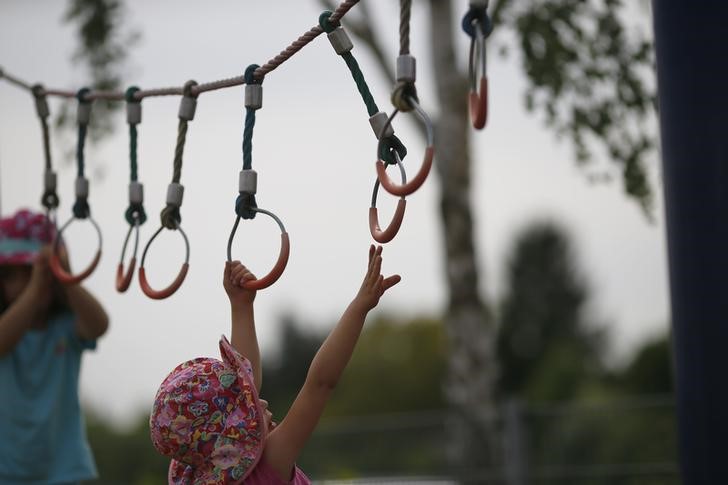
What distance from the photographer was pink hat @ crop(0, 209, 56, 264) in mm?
3779

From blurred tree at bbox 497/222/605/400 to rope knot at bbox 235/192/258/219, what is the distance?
3159cm

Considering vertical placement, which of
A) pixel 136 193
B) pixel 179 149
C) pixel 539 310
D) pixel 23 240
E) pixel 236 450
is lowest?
pixel 539 310

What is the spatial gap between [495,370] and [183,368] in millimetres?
5875

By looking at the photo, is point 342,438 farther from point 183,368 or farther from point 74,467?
point 183,368

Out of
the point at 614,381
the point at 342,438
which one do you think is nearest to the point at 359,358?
the point at 614,381

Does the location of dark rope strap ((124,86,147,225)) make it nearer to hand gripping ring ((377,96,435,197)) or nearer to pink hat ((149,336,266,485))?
pink hat ((149,336,266,485))

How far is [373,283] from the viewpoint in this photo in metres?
2.46

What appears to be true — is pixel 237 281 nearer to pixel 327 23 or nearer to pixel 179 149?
pixel 179 149

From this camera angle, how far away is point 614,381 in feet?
96.4

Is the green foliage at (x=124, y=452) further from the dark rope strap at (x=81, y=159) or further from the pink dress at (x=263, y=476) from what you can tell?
the pink dress at (x=263, y=476)

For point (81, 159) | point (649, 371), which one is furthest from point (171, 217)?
point (649, 371)

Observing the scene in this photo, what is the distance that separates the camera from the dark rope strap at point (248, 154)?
2.84 meters

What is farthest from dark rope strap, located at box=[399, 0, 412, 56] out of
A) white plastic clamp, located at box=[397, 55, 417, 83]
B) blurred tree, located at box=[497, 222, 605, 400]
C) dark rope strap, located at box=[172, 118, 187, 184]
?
blurred tree, located at box=[497, 222, 605, 400]

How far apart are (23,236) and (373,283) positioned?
6.07 feet
